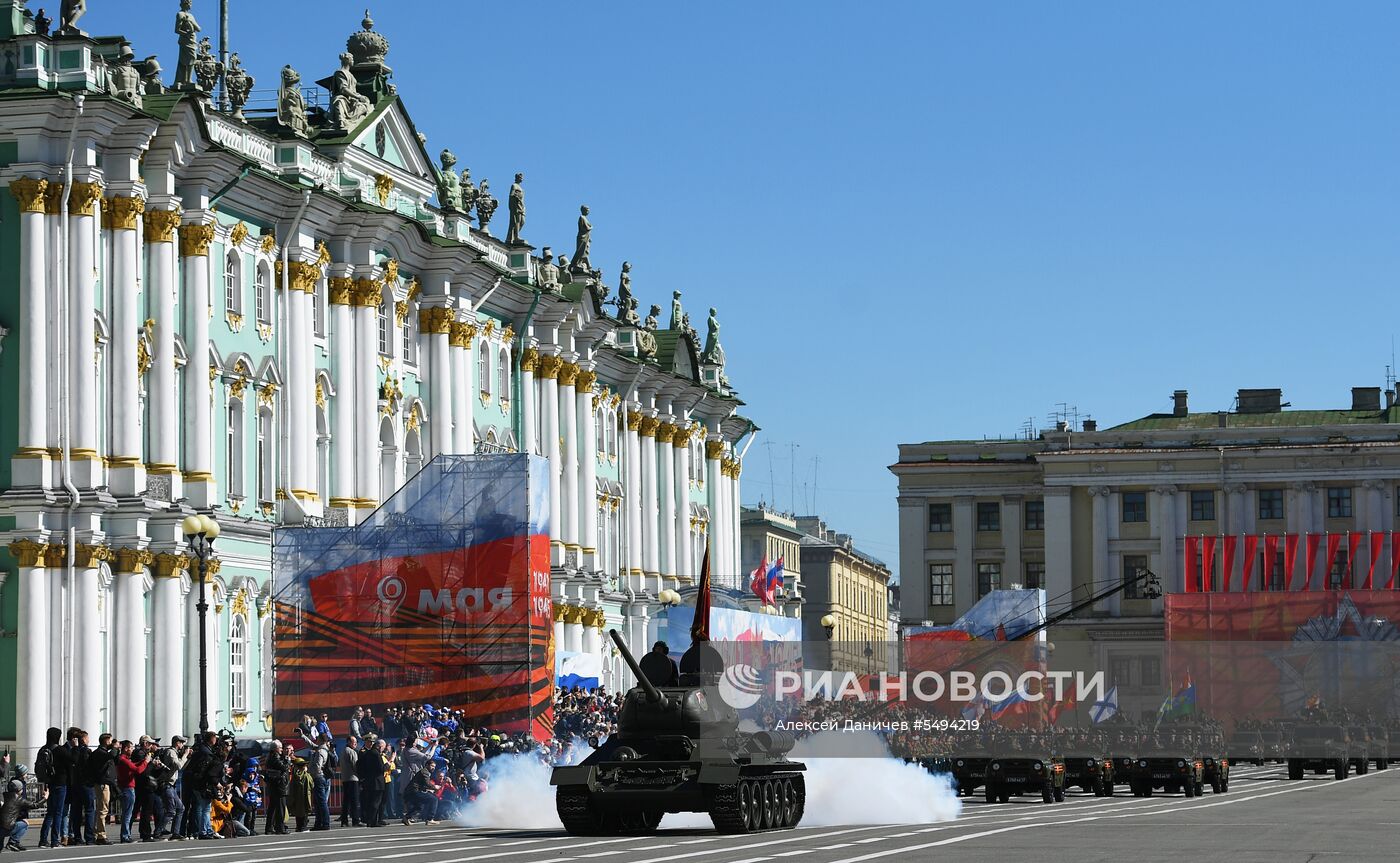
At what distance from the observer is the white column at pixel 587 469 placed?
7325 cm

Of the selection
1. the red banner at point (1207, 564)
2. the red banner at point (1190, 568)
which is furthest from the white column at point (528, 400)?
the red banner at point (1207, 564)

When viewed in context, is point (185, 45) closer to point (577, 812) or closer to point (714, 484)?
point (577, 812)

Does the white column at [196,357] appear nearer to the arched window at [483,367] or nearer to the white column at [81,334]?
the white column at [81,334]

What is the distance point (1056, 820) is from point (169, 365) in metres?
21.0

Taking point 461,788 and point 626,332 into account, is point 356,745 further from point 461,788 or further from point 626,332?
point 626,332

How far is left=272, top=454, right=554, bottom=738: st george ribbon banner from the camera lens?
45938 mm

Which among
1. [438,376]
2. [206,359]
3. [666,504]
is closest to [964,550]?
[666,504]

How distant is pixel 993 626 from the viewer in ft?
243

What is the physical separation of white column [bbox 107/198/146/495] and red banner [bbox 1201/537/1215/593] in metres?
55.9

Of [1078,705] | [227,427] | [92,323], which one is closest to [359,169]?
[227,427]

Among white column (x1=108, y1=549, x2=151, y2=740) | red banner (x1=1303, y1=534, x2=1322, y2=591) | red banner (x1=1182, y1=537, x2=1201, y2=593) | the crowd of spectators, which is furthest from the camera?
red banner (x1=1303, y1=534, x2=1322, y2=591)

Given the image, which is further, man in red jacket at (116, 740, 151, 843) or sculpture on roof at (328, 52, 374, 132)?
sculpture on roof at (328, 52, 374, 132)

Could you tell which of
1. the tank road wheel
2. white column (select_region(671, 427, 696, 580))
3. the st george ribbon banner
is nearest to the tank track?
the tank road wheel

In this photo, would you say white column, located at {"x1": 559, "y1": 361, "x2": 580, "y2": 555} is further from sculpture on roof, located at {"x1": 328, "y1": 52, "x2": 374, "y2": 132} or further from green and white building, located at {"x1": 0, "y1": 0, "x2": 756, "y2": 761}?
sculpture on roof, located at {"x1": 328, "y1": 52, "x2": 374, "y2": 132}
